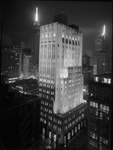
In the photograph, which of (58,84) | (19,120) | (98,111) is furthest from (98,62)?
(19,120)

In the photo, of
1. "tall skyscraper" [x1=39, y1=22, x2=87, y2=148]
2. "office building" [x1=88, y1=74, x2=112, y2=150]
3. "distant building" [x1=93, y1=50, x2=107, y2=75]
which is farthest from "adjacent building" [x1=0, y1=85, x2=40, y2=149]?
"distant building" [x1=93, y1=50, x2=107, y2=75]

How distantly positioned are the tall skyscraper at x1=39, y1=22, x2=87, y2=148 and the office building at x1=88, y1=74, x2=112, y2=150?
2528mm

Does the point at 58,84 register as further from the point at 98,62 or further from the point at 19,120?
the point at 98,62

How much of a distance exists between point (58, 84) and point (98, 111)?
366 cm

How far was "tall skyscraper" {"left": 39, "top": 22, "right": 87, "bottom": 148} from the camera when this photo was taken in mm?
8773

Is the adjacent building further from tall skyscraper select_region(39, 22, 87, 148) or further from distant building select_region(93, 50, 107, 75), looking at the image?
distant building select_region(93, 50, 107, 75)

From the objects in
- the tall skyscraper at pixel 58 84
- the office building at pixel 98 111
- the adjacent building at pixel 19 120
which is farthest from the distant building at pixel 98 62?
the adjacent building at pixel 19 120

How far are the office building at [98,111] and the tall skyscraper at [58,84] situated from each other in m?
2.53

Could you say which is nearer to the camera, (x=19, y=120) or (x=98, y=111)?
(x=19, y=120)

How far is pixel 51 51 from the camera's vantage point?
30.3 feet

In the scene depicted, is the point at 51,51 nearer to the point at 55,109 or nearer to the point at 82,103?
the point at 55,109

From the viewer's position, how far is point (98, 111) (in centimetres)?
627

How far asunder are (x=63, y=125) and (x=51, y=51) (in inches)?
184

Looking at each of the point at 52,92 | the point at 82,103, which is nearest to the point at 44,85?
the point at 52,92
